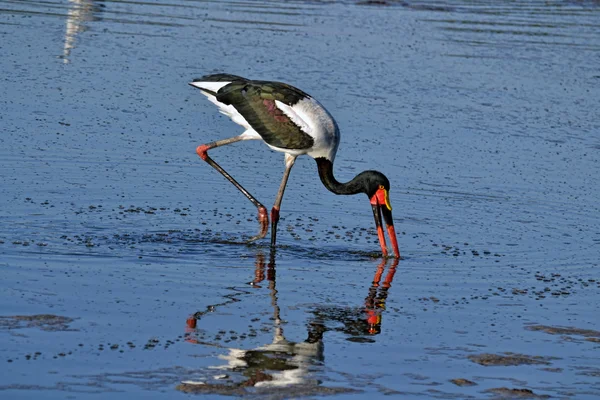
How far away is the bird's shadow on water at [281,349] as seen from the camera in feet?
17.5

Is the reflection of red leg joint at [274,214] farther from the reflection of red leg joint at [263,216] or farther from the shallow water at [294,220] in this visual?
the shallow water at [294,220]

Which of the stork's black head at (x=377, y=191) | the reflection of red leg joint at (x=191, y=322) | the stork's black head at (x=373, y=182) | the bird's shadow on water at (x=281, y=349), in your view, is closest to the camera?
the bird's shadow on water at (x=281, y=349)

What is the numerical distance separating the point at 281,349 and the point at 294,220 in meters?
3.24

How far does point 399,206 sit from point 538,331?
299 centimetres

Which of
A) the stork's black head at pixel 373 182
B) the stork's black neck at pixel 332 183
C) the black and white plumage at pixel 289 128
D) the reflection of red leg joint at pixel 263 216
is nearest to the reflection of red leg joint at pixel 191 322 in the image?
→ the black and white plumage at pixel 289 128

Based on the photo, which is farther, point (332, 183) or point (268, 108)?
point (332, 183)

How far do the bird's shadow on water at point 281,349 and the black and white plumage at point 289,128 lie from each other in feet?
3.80

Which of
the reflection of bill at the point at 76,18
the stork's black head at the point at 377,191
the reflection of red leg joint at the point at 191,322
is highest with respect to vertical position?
the reflection of bill at the point at 76,18

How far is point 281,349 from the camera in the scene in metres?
5.90

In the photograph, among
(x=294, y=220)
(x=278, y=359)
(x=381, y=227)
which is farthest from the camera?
(x=294, y=220)

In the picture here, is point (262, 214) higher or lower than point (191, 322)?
higher

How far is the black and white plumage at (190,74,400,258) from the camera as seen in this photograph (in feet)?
27.8

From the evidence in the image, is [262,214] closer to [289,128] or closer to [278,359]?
[289,128]

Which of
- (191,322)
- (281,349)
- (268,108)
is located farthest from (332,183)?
(281,349)
